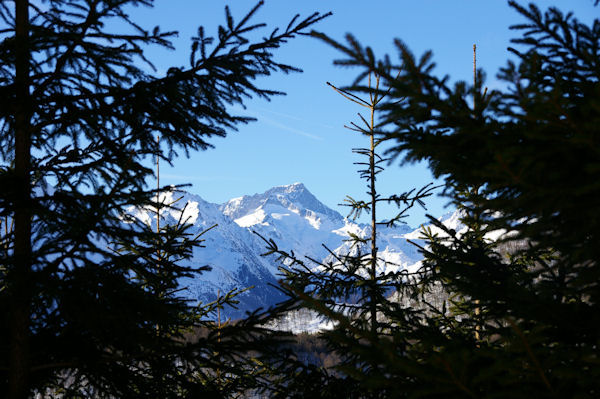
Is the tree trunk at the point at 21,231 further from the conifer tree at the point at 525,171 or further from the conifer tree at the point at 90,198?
the conifer tree at the point at 525,171

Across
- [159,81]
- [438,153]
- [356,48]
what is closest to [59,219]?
[159,81]

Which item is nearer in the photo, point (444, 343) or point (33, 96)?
point (444, 343)

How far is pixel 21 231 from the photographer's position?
427cm

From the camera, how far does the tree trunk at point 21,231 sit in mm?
3664

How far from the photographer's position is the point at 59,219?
4.04 meters

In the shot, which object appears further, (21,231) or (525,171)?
(21,231)

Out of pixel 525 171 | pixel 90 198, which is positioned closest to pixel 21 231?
pixel 90 198

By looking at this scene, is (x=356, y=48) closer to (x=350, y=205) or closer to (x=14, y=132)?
(x=14, y=132)

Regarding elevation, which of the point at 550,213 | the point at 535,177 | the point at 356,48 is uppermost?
the point at 356,48

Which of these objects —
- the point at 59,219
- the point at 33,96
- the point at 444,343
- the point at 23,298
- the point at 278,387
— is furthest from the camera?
the point at 278,387

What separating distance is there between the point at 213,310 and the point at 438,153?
9.40 m

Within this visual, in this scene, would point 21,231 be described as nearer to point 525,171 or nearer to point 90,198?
point 90,198

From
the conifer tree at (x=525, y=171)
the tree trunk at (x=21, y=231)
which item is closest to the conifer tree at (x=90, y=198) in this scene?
the tree trunk at (x=21, y=231)

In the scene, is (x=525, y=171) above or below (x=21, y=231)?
below
